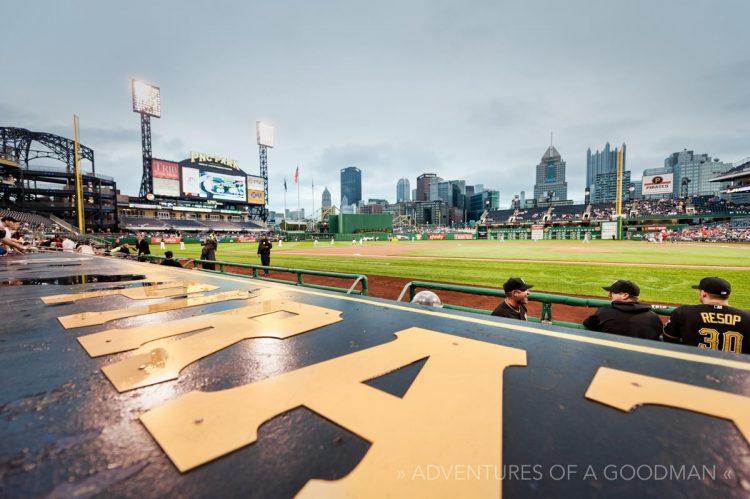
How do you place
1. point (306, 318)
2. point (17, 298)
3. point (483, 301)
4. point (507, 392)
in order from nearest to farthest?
point (507, 392), point (306, 318), point (17, 298), point (483, 301)

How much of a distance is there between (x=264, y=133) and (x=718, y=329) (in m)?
89.7

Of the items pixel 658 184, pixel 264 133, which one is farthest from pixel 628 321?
pixel 264 133

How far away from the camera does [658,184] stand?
6419 centimetres

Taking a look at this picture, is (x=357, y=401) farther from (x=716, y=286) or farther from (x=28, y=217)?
(x=28, y=217)

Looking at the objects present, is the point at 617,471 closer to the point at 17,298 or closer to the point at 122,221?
the point at 17,298

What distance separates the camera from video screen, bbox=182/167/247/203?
68.1 metres

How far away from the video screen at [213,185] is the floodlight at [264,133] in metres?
11.3

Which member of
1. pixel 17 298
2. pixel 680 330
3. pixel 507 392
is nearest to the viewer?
pixel 507 392

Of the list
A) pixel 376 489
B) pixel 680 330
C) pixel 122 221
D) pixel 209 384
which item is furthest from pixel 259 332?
pixel 122 221

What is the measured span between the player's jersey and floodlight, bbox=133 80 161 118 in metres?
79.3

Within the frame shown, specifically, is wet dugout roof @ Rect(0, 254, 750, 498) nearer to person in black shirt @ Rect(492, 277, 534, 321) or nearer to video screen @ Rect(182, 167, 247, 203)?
person in black shirt @ Rect(492, 277, 534, 321)

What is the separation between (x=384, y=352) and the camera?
266 cm

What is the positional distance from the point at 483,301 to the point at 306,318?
25.4ft

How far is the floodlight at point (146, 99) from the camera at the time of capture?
2363 inches
